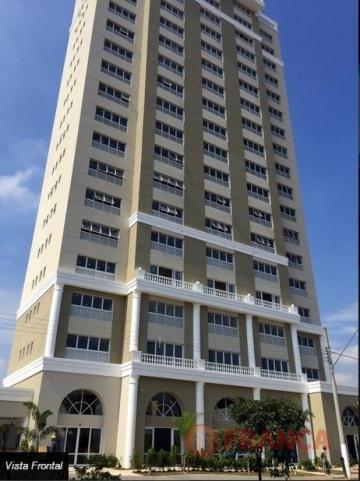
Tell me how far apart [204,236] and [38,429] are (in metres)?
22.6

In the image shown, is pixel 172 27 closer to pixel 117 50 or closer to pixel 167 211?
pixel 117 50

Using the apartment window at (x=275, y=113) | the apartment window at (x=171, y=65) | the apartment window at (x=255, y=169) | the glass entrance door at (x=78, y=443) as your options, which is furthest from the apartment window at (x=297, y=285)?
the glass entrance door at (x=78, y=443)

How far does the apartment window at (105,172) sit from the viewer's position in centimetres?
4127

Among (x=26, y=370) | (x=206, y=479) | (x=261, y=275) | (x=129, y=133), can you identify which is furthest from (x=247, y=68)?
(x=206, y=479)

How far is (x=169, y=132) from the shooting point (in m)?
47.2

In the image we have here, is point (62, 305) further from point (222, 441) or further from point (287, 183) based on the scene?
point (287, 183)

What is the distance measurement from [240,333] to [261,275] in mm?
7905

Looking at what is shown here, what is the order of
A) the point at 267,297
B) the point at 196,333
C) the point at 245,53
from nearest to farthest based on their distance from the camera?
the point at 196,333
the point at 267,297
the point at 245,53

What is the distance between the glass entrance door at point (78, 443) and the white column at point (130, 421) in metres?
2.65

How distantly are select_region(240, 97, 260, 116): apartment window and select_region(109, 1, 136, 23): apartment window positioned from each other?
16429 mm

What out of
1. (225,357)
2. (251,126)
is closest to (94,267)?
(225,357)

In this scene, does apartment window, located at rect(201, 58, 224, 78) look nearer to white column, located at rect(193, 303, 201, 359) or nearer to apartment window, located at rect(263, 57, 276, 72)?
apartment window, located at rect(263, 57, 276, 72)

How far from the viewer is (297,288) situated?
50.2 meters

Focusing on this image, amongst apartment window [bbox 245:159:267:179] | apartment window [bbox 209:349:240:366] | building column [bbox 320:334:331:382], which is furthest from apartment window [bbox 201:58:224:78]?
apartment window [bbox 209:349:240:366]
